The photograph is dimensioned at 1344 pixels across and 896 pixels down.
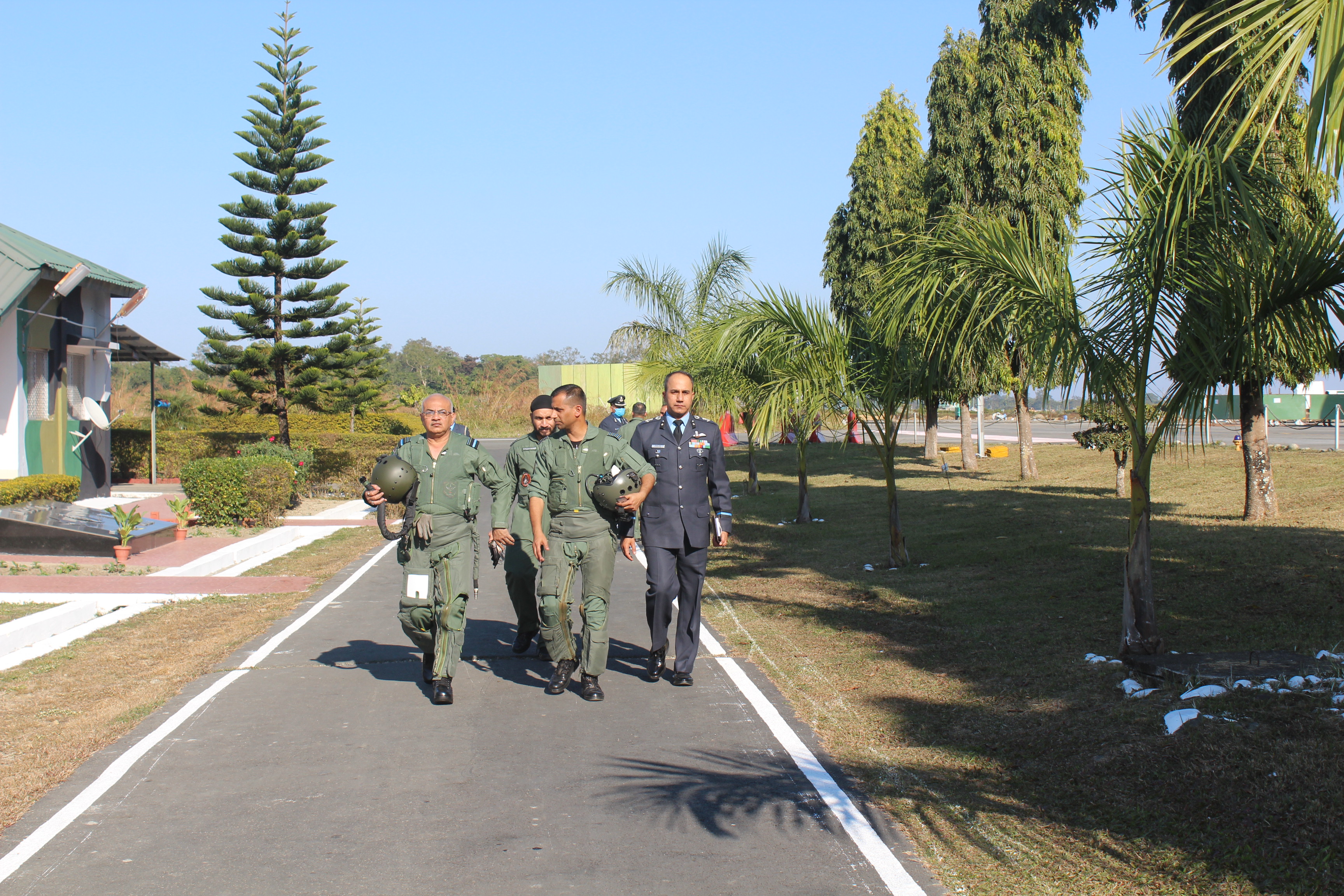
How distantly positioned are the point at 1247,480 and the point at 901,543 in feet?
14.8

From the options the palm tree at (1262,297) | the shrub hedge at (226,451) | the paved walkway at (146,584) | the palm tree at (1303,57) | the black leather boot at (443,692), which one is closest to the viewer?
the palm tree at (1303,57)

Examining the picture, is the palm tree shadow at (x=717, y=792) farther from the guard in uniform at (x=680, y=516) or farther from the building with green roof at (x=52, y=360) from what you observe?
the building with green roof at (x=52, y=360)

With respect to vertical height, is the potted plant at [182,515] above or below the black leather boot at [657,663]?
above

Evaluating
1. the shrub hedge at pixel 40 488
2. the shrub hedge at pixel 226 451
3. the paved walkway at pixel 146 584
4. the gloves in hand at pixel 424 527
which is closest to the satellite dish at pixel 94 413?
the shrub hedge at pixel 40 488

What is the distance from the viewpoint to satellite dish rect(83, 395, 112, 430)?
20.8 meters

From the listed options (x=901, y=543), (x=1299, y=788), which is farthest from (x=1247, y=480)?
(x=1299, y=788)

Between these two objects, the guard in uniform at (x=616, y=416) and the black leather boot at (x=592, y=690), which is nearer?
the black leather boot at (x=592, y=690)

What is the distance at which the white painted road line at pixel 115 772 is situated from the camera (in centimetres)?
466

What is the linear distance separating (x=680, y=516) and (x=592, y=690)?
138 centimetres

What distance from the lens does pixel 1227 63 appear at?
4305mm

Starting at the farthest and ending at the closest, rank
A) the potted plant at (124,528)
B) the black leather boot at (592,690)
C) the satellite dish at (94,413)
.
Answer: the satellite dish at (94,413) → the potted plant at (124,528) → the black leather boot at (592,690)

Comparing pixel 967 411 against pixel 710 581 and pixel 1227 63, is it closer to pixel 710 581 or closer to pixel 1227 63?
pixel 710 581

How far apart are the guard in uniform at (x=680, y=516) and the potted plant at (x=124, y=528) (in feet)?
30.0

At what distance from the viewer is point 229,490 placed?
60.5 feet
